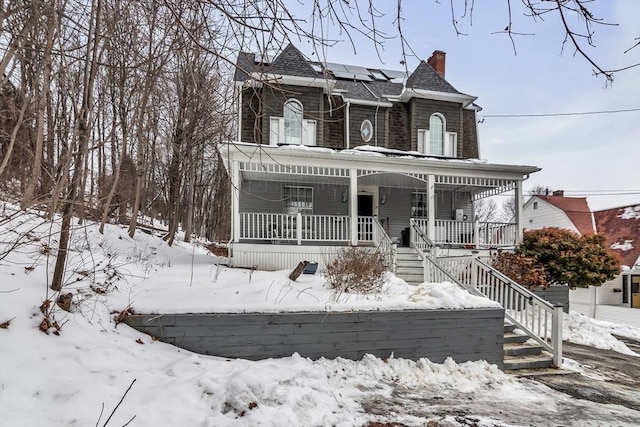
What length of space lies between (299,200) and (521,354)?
27.3 feet

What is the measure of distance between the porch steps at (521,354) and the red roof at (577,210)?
60.6 feet

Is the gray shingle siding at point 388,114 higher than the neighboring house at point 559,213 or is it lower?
higher

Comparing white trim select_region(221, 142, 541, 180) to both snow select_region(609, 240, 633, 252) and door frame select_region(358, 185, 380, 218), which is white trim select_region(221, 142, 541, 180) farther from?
snow select_region(609, 240, 633, 252)

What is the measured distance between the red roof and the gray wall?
20.3 metres

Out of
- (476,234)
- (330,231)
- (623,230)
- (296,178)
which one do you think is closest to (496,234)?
(476,234)

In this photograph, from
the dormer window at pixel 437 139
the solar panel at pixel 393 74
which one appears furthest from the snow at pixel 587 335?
the solar panel at pixel 393 74

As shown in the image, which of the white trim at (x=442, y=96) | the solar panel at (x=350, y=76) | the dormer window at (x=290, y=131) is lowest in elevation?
the dormer window at (x=290, y=131)

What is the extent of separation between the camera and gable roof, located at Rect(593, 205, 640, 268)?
16344 mm

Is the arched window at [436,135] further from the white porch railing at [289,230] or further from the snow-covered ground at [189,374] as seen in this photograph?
the snow-covered ground at [189,374]

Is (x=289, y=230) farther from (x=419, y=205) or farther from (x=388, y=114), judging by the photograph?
(x=388, y=114)

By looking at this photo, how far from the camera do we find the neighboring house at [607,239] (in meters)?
15.2

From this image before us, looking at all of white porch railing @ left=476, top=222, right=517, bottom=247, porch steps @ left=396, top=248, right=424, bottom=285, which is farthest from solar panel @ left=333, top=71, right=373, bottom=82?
porch steps @ left=396, top=248, right=424, bottom=285

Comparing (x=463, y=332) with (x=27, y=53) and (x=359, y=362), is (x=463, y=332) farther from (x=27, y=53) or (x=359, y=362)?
(x=27, y=53)

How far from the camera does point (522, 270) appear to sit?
8828 mm
